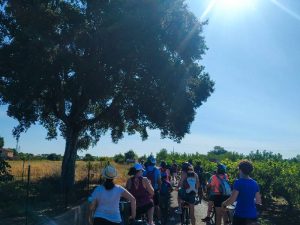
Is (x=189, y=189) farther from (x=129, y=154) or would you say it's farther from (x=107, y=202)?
(x=129, y=154)

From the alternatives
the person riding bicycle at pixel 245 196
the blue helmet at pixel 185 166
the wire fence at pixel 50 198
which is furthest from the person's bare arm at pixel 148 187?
the wire fence at pixel 50 198

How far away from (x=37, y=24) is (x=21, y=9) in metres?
1.09

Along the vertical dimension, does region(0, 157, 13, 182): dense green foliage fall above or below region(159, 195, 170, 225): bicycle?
above

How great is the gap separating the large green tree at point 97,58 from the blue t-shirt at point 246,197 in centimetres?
1476

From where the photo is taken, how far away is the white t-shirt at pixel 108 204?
6531 mm

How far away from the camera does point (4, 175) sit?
513 inches

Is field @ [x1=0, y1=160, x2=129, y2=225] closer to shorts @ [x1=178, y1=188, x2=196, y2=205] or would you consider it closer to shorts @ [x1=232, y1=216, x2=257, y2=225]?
shorts @ [x1=178, y1=188, x2=196, y2=205]

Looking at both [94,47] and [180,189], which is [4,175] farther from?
[94,47]

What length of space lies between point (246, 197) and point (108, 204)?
7.68 ft

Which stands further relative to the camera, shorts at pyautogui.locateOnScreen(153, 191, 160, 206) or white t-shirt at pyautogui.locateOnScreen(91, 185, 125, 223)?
shorts at pyautogui.locateOnScreen(153, 191, 160, 206)

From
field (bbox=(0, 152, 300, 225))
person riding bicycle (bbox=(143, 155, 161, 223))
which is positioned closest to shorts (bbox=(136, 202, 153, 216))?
person riding bicycle (bbox=(143, 155, 161, 223))

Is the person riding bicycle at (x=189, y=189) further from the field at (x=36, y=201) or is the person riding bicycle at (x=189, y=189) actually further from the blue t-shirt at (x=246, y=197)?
the blue t-shirt at (x=246, y=197)

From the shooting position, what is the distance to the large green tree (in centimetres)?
2128

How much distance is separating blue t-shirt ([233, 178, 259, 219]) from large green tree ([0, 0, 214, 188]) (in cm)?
1476
